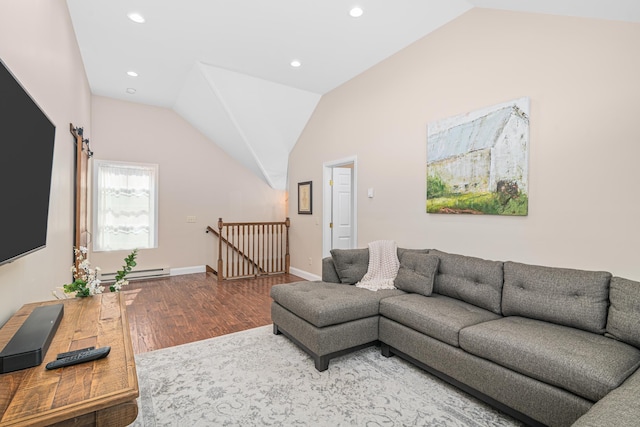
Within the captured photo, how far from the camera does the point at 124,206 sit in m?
5.73

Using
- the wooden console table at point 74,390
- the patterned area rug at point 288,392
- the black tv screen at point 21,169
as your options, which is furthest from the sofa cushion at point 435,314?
the black tv screen at point 21,169

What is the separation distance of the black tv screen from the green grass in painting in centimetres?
320

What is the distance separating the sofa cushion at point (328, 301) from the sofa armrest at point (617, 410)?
5.27 feet

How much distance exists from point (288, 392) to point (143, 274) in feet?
15.0

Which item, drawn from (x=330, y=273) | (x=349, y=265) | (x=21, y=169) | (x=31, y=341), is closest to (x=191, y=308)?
(x=330, y=273)

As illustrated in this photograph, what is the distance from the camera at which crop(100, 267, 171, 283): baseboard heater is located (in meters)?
5.52

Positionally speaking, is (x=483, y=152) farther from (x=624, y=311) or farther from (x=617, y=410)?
(x=617, y=410)

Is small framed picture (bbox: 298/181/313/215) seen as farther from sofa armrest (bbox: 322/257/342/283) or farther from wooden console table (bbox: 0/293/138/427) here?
wooden console table (bbox: 0/293/138/427)

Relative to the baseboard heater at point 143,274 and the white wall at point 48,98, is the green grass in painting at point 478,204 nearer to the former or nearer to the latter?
the white wall at point 48,98

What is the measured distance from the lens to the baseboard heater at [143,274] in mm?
5516

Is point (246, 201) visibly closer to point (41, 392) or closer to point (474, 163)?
point (474, 163)

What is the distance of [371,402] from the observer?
214 cm

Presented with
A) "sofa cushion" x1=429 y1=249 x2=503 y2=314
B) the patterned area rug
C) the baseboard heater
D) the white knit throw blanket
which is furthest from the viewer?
the baseboard heater

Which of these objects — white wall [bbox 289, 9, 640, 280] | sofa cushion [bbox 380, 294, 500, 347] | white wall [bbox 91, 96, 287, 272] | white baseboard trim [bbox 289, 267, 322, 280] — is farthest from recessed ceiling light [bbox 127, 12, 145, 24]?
white baseboard trim [bbox 289, 267, 322, 280]
